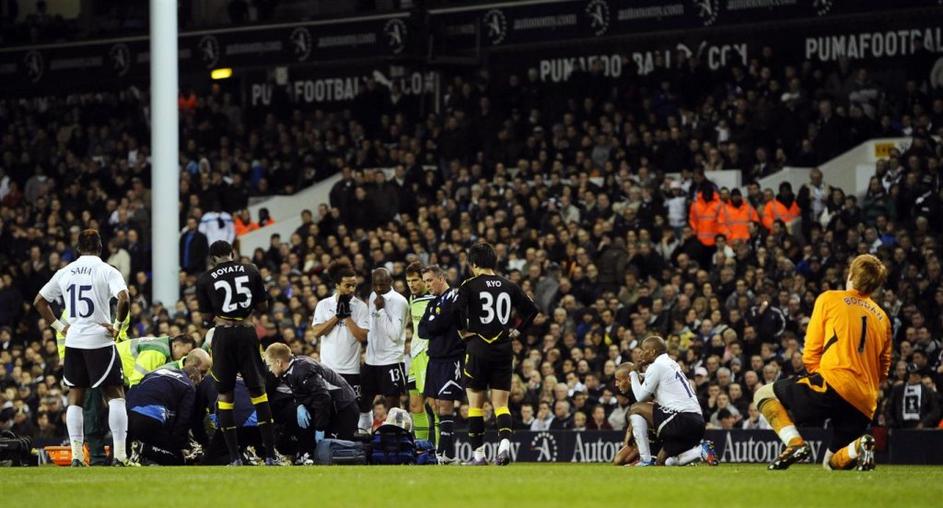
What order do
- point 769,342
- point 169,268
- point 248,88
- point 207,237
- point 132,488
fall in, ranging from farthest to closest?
point 248,88, point 207,237, point 169,268, point 769,342, point 132,488

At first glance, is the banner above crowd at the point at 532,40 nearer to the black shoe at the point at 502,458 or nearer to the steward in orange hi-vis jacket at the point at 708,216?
the steward in orange hi-vis jacket at the point at 708,216

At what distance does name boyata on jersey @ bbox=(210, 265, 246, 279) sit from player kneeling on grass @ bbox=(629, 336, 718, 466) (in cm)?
420

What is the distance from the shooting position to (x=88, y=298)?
15.6 metres

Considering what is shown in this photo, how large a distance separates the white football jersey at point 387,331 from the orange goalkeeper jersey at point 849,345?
6.13 m

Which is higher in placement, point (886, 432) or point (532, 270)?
point (532, 270)

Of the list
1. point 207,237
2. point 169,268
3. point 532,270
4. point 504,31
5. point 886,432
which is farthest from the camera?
point 504,31

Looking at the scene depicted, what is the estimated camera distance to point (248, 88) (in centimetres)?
4006

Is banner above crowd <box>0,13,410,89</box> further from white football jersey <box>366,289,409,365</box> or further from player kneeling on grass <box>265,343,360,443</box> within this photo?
player kneeling on grass <box>265,343,360,443</box>

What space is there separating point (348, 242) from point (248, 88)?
12.5 meters

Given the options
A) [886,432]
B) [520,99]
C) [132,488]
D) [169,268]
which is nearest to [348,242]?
[169,268]

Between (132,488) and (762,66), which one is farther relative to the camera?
(762,66)

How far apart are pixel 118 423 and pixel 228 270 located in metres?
1.85

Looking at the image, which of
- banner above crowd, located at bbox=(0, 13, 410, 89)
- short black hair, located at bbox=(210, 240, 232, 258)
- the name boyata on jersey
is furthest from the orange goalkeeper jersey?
banner above crowd, located at bbox=(0, 13, 410, 89)

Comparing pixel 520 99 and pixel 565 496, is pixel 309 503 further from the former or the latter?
pixel 520 99
